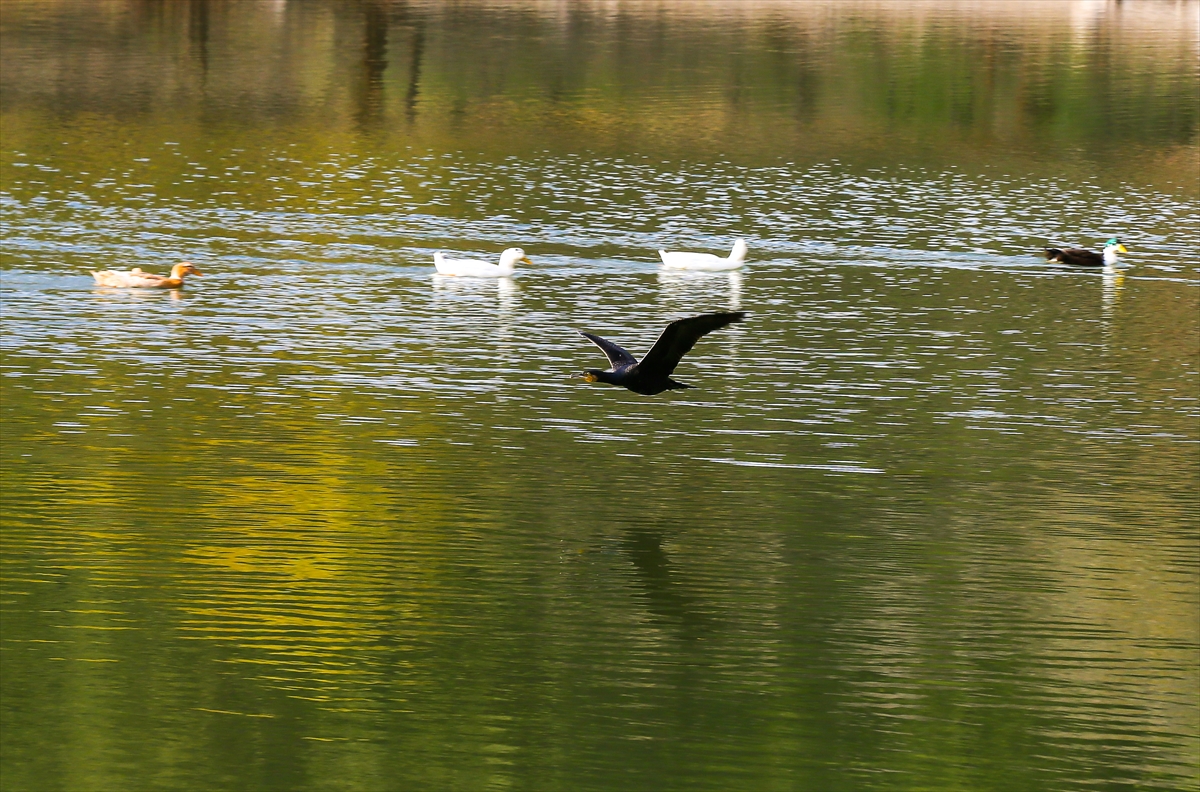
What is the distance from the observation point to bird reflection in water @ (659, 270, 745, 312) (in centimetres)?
3170

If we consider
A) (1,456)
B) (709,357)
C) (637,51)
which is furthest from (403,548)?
(637,51)

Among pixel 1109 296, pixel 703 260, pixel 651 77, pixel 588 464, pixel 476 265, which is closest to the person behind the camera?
pixel 588 464

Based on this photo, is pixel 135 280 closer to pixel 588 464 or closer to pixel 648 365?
pixel 588 464

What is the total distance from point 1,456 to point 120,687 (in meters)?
7.26

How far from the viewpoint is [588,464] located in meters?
22.1

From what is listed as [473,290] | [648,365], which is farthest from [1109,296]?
[648,365]

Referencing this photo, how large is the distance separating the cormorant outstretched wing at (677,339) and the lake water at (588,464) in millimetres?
1737

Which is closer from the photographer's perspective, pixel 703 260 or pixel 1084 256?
pixel 703 260

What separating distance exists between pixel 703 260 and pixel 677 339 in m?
16.1

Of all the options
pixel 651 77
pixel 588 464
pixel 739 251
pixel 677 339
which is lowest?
pixel 588 464

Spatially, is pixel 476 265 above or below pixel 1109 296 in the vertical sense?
above

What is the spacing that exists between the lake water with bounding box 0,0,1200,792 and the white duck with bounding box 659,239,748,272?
263mm

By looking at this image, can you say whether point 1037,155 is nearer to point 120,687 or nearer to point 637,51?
point 637,51

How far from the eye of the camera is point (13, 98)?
2105 inches
